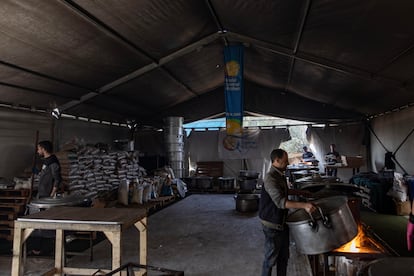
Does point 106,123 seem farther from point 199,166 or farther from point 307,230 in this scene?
point 307,230

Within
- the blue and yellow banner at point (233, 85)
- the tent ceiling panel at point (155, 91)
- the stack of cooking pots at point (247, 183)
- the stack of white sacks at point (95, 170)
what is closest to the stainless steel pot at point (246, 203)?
the blue and yellow banner at point (233, 85)

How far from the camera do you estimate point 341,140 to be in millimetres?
9312

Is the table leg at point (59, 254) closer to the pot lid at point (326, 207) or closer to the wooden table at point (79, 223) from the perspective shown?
the wooden table at point (79, 223)

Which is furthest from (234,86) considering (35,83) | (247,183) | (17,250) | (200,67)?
(17,250)

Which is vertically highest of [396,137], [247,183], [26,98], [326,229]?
[26,98]

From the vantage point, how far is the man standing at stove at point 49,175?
12.8ft

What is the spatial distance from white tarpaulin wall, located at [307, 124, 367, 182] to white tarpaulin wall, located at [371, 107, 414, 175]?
26.9 inches

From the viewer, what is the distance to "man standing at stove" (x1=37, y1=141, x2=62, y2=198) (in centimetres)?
391

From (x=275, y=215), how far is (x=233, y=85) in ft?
14.5

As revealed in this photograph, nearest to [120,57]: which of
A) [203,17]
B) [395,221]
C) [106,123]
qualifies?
[203,17]

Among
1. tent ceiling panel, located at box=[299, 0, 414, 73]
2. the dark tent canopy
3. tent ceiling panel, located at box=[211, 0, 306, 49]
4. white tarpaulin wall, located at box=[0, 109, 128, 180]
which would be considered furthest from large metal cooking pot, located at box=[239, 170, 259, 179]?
white tarpaulin wall, located at box=[0, 109, 128, 180]

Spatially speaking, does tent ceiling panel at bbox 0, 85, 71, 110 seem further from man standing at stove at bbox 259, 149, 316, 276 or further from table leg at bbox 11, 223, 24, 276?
man standing at stove at bbox 259, 149, 316, 276

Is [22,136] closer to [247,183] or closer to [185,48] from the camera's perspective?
[185,48]

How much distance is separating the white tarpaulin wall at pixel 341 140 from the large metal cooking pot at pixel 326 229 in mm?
7169
